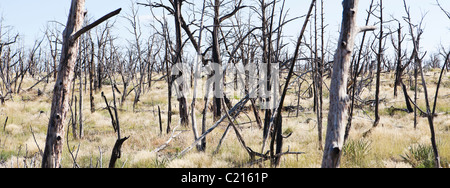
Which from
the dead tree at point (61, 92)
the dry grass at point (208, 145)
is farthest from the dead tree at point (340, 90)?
the dead tree at point (61, 92)

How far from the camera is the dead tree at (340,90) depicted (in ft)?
9.51

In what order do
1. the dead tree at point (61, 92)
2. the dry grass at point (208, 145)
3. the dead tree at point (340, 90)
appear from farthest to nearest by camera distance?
the dry grass at point (208, 145)
the dead tree at point (61, 92)
the dead tree at point (340, 90)

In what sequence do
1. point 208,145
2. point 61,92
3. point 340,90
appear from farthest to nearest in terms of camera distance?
point 208,145
point 61,92
point 340,90

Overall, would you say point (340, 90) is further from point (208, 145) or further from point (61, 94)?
point (208, 145)

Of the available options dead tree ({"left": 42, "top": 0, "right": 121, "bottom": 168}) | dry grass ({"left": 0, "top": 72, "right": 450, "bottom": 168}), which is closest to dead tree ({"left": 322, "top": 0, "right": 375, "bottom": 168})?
dry grass ({"left": 0, "top": 72, "right": 450, "bottom": 168})

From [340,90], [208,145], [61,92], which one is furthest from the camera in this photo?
[208,145]

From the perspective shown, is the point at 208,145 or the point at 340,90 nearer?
the point at 340,90

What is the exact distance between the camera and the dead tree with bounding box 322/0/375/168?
2898 millimetres

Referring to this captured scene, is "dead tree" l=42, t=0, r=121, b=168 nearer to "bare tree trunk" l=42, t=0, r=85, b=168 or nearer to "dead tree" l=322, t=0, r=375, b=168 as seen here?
"bare tree trunk" l=42, t=0, r=85, b=168

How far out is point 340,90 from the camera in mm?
2945

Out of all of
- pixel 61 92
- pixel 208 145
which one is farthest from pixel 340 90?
pixel 208 145

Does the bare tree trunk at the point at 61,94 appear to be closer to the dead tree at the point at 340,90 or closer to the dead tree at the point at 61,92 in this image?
the dead tree at the point at 61,92
